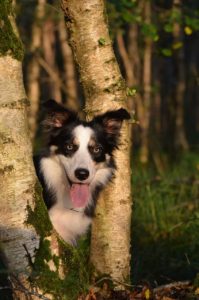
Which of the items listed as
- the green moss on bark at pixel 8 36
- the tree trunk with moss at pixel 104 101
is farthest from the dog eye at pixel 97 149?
the green moss on bark at pixel 8 36

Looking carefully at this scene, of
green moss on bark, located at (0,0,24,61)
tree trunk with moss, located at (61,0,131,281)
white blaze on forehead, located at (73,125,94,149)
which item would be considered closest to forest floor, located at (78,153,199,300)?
tree trunk with moss, located at (61,0,131,281)

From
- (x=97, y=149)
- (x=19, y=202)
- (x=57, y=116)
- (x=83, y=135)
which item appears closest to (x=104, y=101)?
(x=83, y=135)

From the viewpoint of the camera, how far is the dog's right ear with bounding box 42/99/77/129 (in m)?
6.34

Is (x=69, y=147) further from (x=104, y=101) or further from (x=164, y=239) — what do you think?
(x=164, y=239)

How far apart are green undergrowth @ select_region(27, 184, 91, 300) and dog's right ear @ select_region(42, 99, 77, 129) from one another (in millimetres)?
1829

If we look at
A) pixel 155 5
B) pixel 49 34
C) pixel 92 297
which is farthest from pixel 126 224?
pixel 49 34

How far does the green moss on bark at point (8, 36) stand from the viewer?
14.7ft

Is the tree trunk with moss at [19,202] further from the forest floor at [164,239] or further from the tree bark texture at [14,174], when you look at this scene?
the forest floor at [164,239]

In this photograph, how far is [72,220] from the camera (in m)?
6.25

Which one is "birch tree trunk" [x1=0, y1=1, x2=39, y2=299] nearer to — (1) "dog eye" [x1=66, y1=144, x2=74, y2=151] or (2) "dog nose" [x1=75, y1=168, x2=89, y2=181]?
(2) "dog nose" [x1=75, y1=168, x2=89, y2=181]

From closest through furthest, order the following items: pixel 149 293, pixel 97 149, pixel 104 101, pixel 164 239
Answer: pixel 149 293, pixel 104 101, pixel 97 149, pixel 164 239

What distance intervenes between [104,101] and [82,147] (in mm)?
880

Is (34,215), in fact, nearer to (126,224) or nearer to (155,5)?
(126,224)

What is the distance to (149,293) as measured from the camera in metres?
5.00
